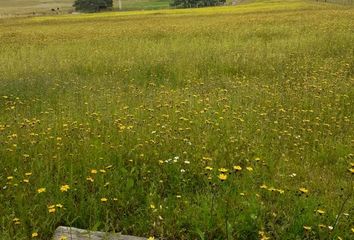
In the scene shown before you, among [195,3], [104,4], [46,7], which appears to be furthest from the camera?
[46,7]

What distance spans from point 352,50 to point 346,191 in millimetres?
9011

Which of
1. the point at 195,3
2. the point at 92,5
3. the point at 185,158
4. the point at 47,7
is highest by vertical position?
the point at 92,5

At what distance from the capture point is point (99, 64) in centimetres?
1268

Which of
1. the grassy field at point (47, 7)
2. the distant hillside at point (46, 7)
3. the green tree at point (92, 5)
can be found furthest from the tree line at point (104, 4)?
the distant hillside at point (46, 7)

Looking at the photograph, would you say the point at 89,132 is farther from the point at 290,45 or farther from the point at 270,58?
the point at 290,45

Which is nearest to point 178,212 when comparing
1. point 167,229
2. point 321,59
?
point 167,229

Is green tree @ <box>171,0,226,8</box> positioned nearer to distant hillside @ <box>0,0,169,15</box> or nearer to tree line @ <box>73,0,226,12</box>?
tree line @ <box>73,0,226,12</box>

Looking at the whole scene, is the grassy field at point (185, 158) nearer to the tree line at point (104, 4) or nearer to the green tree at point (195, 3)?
the green tree at point (195, 3)

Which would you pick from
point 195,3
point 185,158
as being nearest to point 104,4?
point 195,3

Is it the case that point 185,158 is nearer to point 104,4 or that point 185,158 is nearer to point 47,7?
point 104,4

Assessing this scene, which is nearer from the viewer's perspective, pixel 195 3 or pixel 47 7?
pixel 195 3

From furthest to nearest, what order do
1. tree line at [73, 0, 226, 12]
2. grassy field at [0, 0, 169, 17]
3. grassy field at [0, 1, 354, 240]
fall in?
grassy field at [0, 0, 169, 17]
tree line at [73, 0, 226, 12]
grassy field at [0, 1, 354, 240]

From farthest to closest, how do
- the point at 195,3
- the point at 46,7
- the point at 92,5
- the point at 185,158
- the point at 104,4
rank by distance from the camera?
the point at 46,7
the point at 104,4
the point at 92,5
the point at 195,3
the point at 185,158

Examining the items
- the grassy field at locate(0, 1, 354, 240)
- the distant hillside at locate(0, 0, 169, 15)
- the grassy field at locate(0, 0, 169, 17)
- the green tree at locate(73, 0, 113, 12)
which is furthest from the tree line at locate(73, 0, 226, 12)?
the grassy field at locate(0, 1, 354, 240)
